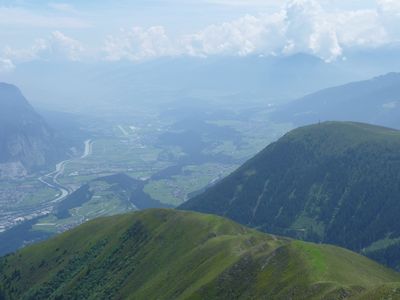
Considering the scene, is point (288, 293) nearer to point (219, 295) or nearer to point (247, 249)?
point (219, 295)

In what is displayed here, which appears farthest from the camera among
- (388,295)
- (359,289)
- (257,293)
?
(257,293)

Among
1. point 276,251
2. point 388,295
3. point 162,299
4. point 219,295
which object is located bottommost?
point 162,299

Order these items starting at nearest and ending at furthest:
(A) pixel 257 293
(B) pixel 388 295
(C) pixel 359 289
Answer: (B) pixel 388 295
(C) pixel 359 289
(A) pixel 257 293

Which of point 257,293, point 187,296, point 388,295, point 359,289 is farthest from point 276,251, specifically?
point 388,295

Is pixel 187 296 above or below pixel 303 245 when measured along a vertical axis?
below

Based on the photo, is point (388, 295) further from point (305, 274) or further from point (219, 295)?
point (219, 295)

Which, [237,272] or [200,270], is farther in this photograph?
[200,270]

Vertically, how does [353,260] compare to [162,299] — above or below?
above

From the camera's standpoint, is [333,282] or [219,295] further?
[219,295]

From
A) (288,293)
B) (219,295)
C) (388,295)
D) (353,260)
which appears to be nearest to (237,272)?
(219,295)
